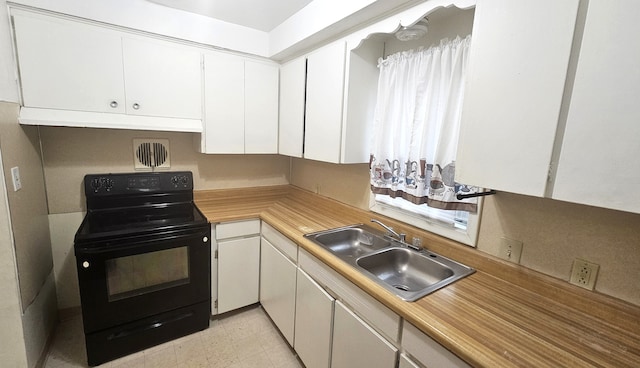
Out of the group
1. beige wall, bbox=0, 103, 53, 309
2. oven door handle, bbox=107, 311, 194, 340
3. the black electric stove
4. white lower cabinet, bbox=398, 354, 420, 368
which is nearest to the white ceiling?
beige wall, bbox=0, 103, 53, 309

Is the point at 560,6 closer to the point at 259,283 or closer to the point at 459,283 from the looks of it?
the point at 459,283

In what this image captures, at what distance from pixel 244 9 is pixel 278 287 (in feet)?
6.74

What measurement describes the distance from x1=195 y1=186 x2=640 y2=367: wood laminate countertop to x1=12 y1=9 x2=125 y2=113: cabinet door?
1.78m

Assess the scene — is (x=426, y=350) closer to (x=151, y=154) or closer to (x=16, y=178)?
(x=16, y=178)

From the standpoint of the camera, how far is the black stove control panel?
2012mm

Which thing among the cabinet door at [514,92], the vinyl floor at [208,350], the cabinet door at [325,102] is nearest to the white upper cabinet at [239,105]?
the cabinet door at [325,102]

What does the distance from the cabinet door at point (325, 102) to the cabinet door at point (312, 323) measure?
841mm

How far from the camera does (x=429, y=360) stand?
95cm

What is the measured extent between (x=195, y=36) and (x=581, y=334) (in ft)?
8.99

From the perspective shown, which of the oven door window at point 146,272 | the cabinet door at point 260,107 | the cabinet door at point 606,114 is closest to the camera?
the cabinet door at point 606,114

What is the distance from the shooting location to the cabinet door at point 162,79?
6.20ft

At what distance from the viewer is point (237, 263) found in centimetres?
215

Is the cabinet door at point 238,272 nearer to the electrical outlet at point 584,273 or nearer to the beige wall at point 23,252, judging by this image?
the beige wall at point 23,252

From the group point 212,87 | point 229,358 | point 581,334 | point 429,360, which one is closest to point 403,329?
point 429,360
